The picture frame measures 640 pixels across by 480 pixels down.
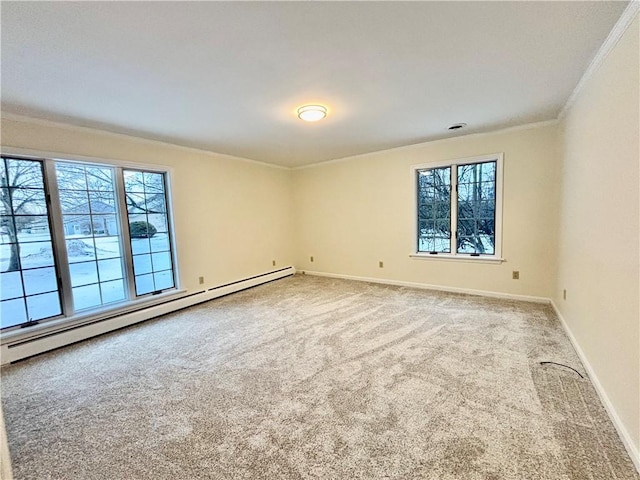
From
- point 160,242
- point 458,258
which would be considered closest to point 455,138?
point 458,258

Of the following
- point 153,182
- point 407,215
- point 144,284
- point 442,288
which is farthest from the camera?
point 407,215

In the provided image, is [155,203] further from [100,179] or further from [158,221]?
[100,179]

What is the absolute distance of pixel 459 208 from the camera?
4391 millimetres

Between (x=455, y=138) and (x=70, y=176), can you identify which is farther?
(x=455, y=138)

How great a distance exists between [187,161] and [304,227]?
265cm

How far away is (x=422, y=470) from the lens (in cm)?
146

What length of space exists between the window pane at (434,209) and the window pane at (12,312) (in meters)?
5.02

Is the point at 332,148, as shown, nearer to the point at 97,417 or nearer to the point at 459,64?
the point at 459,64

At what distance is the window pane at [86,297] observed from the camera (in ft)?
10.8

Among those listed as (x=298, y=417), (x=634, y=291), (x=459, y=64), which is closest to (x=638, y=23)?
(x=459, y=64)

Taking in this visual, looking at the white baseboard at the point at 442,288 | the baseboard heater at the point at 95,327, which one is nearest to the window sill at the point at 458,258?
the white baseboard at the point at 442,288

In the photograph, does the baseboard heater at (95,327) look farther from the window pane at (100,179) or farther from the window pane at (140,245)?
the window pane at (100,179)

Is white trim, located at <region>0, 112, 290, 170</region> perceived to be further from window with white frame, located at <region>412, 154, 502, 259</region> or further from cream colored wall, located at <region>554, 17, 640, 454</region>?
cream colored wall, located at <region>554, 17, 640, 454</region>

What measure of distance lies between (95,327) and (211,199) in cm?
226
